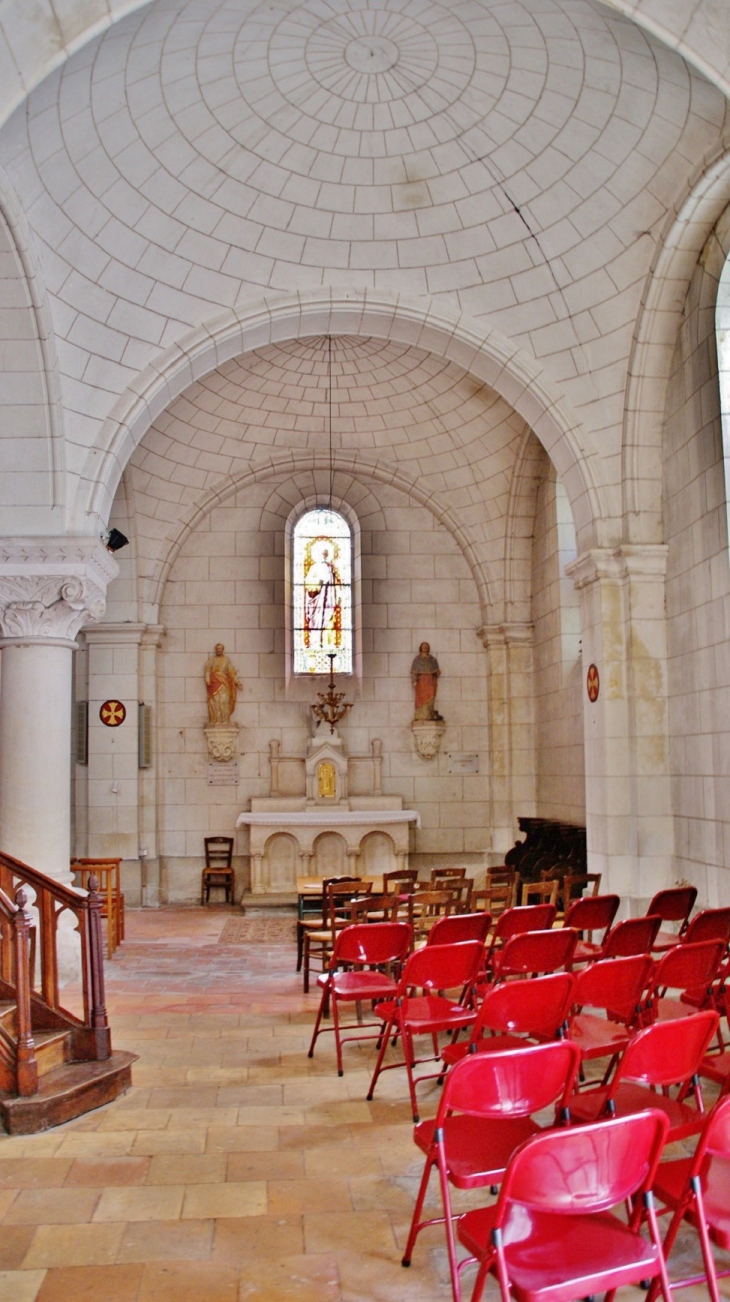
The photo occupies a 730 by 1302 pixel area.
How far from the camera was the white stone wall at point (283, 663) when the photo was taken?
1477cm

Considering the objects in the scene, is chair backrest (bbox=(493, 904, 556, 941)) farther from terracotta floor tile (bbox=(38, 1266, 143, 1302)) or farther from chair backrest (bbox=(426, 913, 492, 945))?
terracotta floor tile (bbox=(38, 1266, 143, 1302))

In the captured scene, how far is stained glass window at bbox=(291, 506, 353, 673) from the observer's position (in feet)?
50.4

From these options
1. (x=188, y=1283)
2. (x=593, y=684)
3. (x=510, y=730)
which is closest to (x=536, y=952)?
(x=188, y=1283)

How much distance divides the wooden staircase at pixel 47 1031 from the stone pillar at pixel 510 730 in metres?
9.46

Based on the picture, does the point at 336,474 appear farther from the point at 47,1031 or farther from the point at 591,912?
the point at 47,1031

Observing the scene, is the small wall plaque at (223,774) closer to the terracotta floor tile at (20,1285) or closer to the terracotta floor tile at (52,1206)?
the terracotta floor tile at (52,1206)

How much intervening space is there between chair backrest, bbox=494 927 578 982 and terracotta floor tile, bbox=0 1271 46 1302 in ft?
8.50

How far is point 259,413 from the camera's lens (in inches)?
567

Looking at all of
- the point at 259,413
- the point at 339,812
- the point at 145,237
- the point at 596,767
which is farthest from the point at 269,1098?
the point at 259,413

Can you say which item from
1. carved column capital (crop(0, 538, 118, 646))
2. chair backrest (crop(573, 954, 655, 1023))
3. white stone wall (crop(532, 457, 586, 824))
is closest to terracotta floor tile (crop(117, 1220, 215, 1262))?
chair backrest (crop(573, 954, 655, 1023))

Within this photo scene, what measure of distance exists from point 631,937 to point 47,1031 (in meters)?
3.24

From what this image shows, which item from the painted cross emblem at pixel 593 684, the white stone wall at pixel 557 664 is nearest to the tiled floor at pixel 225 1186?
the painted cross emblem at pixel 593 684

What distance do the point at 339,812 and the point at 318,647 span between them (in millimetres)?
2665

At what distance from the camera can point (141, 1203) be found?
13.1ft
